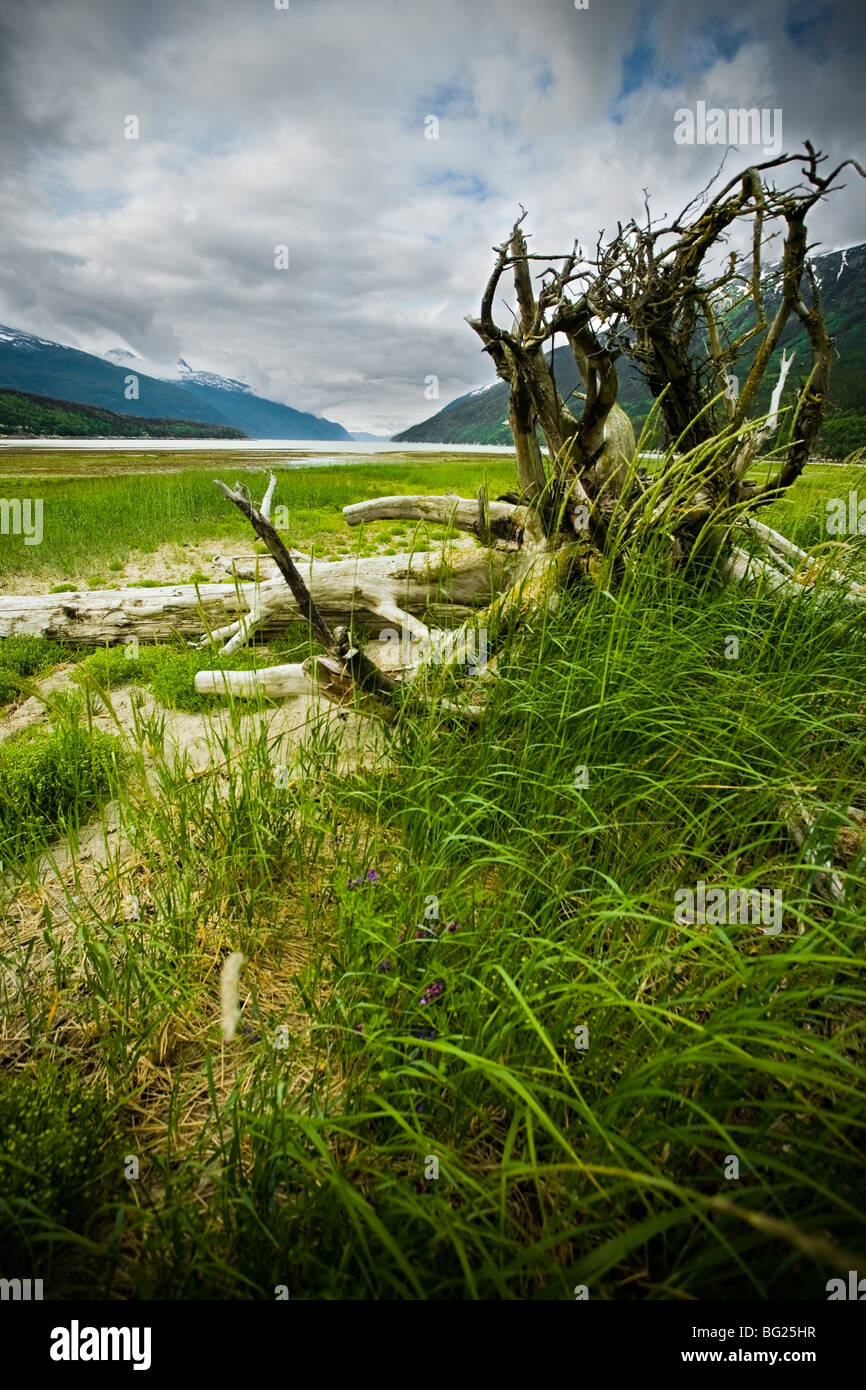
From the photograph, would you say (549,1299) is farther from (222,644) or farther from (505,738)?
(222,644)

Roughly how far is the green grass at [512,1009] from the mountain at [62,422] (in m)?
143

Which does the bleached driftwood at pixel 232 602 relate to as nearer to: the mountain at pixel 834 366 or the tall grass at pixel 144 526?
the mountain at pixel 834 366

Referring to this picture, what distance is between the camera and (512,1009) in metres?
1.49

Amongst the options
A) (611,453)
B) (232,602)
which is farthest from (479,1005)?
(232,602)

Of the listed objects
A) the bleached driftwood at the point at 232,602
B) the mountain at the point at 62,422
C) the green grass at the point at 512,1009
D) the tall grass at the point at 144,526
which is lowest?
the green grass at the point at 512,1009

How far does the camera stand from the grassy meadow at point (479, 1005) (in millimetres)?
1194

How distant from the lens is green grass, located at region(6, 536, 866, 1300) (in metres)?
1.17

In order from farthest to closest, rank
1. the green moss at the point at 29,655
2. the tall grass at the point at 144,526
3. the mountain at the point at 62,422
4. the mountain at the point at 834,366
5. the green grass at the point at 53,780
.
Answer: the mountain at the point at 62,422, the tall grass at the point at 144,526, the green moss at the point at 29,655, the mountain at the point at 834,366, the green grass at the point at 53,780

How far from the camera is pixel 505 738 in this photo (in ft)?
9.46

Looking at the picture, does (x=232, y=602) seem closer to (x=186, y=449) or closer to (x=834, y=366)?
(x=834, y=366)

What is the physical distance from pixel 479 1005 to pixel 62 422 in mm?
163243

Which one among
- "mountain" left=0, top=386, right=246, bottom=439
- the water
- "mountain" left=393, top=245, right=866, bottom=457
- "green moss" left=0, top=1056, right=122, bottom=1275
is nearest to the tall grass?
"mountain" left=393, top=245, right=866, bottom=457

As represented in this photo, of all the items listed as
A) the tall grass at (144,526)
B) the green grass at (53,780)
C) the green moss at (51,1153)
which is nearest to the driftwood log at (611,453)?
the green grass at (53,780)
